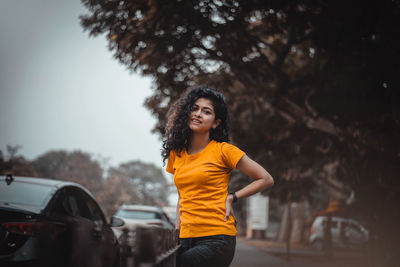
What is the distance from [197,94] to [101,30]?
7462mm

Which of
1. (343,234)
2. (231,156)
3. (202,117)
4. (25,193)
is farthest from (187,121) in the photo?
(343,234)

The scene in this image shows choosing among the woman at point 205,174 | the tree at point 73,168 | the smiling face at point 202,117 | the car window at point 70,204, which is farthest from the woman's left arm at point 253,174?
the tree at point 73,168

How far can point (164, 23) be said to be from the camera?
30.3 ft

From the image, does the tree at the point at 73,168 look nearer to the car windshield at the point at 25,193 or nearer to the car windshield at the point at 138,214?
the car windshield at the point at 138,214

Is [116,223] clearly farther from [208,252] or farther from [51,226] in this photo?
[51,226]

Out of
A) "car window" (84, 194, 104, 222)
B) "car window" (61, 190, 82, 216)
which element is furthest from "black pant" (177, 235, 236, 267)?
"car window" (84, 194, 104, 222)

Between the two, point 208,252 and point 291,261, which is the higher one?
point 208,252

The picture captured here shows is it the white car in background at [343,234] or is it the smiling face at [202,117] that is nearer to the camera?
the smiling face at [202,117]

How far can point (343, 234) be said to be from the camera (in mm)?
23922

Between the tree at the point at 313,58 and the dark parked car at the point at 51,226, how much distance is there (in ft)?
13.3

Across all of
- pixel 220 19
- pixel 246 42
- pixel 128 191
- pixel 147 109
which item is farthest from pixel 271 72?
pixel 128 191

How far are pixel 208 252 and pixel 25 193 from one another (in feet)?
11.4

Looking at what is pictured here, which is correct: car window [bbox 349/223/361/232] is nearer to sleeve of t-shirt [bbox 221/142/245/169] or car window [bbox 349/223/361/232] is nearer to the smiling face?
the smiling face

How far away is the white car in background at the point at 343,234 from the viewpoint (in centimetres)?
2417
